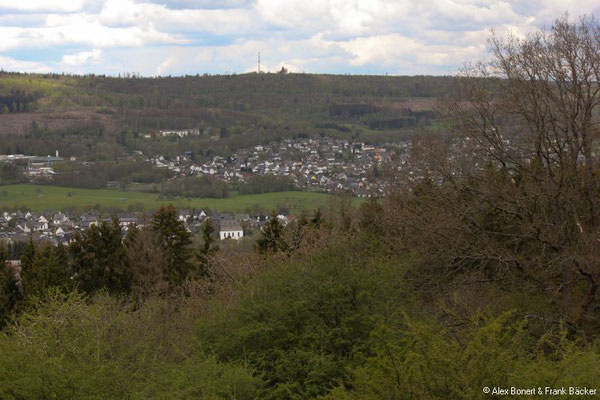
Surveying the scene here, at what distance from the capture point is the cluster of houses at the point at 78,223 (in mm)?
47906

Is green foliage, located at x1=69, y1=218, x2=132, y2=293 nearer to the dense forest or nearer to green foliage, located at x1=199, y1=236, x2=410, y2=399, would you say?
the dense forest

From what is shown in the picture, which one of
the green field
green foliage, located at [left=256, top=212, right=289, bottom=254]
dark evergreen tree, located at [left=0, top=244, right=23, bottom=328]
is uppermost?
green foliage, located at [left=256, top=212, right=289, bottom=254]

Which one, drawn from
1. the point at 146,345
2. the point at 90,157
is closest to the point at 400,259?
the point at 146,345

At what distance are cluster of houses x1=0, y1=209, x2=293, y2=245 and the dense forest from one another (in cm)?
2842

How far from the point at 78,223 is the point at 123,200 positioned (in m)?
9.11

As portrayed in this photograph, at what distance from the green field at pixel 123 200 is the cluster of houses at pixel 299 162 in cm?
498

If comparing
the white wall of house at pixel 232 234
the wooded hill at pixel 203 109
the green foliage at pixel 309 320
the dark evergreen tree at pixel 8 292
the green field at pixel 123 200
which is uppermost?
the wooded hill at pixel 203 109

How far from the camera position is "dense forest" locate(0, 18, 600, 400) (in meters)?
9.29

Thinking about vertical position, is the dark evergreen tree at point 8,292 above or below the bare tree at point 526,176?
below

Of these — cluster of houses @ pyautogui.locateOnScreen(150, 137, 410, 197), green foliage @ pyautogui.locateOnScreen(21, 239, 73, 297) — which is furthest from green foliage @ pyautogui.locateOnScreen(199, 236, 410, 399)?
cluster of houses @ pyautogui.locateOnScreen(150, 137, 410, 197)

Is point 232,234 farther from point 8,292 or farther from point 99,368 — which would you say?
point 99,368

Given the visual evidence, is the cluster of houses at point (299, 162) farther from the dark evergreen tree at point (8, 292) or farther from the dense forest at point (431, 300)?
the dense forest at point (431, 300)

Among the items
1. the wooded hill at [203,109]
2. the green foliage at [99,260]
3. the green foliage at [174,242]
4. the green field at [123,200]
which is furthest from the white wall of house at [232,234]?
the wooded hill at [203,109]

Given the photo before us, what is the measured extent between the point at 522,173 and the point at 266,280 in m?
6.31
